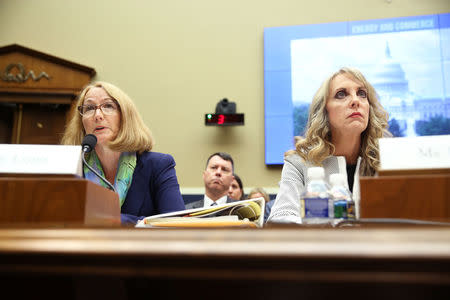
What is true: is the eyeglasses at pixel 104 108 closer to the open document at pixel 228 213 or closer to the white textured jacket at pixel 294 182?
the white textured jacket at pixel 294 182

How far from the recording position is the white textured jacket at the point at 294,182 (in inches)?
52.7

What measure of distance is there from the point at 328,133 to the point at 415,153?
84 centimetres

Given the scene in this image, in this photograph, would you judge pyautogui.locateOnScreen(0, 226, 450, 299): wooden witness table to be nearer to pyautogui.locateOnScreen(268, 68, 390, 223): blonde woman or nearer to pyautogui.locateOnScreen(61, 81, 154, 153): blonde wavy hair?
pyautogui.locateOnScreen(268, 68, 390, 223): blonde woman

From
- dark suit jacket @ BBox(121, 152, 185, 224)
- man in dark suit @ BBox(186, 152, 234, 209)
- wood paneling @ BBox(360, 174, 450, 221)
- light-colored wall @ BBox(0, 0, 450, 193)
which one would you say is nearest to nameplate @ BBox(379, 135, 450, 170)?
wood paneling @ BBox(360, 174, 450, 221)

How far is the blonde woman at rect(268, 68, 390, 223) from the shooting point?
1380mm

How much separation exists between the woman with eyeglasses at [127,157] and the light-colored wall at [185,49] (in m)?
2.93

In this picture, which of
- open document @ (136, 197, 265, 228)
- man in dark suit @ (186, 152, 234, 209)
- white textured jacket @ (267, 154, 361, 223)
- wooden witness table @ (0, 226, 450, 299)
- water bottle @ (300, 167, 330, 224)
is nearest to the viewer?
wooden witness table @ (0, 226, 450, 299)

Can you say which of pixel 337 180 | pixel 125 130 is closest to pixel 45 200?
pixel 337 180

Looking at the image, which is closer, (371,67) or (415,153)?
(415,153)

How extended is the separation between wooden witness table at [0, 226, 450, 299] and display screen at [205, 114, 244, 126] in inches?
161

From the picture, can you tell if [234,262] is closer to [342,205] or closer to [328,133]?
[342,205]

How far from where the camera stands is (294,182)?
1.41m

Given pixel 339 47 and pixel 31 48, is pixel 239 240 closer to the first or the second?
pixel 339 47

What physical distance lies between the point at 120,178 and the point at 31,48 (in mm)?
3941
